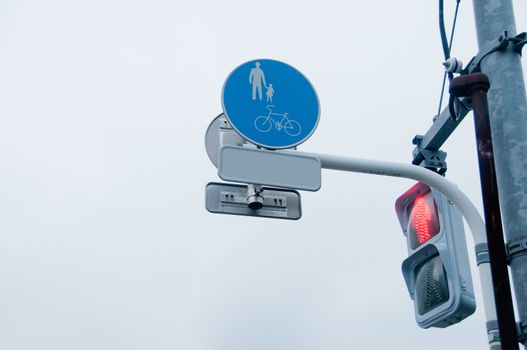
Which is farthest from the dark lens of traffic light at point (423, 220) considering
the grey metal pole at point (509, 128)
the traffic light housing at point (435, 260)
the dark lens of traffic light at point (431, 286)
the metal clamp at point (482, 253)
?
the grey metal pole at point (509, 128)

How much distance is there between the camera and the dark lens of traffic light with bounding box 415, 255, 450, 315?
362 centimetres

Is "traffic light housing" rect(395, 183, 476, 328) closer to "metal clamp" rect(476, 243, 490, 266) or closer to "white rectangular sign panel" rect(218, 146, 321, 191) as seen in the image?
"metal clamp" rect(476, 243, 490, 266)

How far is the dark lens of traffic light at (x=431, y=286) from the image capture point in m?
3.62

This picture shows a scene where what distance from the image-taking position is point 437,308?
3.62 m

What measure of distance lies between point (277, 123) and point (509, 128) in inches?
46.6

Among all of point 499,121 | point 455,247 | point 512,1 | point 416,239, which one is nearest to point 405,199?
point 416,239

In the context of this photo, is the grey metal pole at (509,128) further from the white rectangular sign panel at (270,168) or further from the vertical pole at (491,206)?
the white rectangular sign panel at (270,168)

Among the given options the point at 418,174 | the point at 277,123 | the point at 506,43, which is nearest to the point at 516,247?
the point at 418,174

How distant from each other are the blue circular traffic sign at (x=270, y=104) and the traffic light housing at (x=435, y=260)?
2.57 feet

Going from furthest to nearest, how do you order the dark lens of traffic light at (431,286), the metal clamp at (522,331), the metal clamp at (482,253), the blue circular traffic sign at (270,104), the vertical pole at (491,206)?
the blue circular traffic sign at (270,104), the dark lens of traffic light at (431,286), the metal clamp at (482,253), the metal clamp at (522,331), the vertical pole at (491,206)

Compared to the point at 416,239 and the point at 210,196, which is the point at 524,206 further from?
the point at 210,196

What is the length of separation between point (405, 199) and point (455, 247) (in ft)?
2.08

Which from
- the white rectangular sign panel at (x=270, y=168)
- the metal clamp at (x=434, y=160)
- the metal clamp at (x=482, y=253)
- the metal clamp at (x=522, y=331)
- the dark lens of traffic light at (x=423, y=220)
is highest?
the metal clamp at (x=434, y=160)

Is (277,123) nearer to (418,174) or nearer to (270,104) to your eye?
(270,104)
